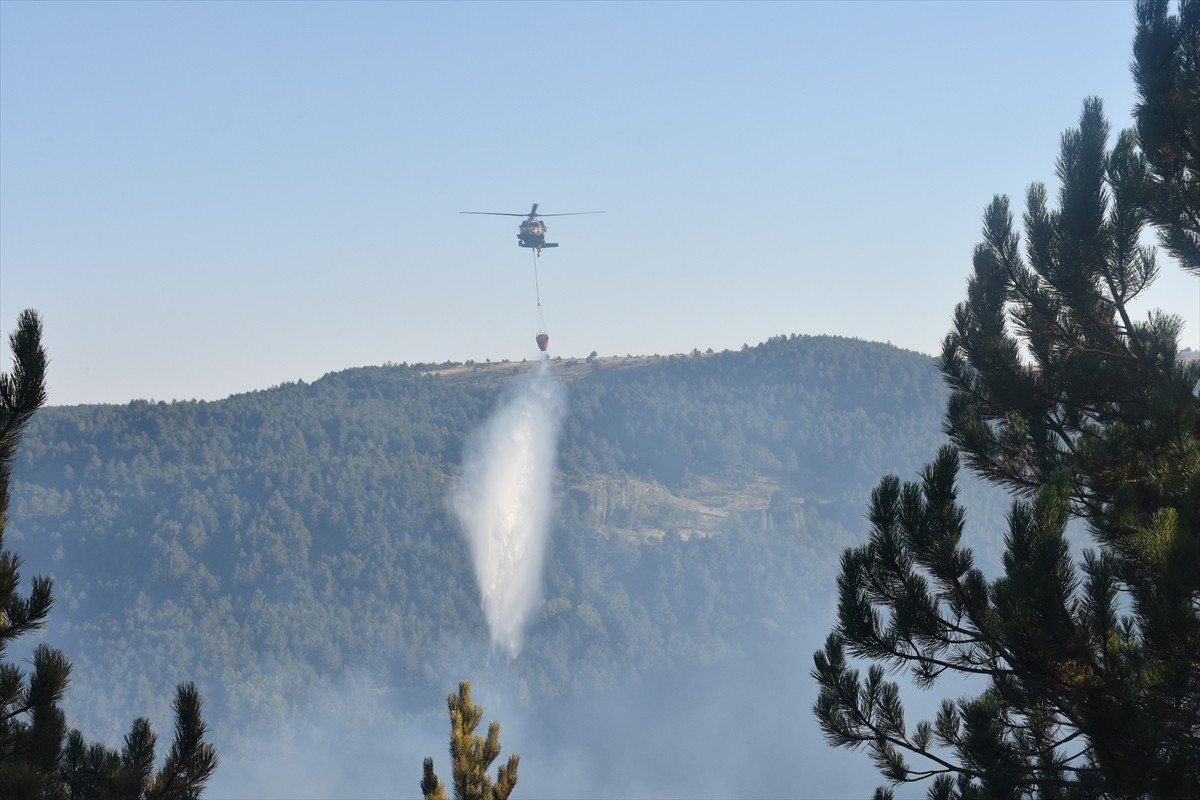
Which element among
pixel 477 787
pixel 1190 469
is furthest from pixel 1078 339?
pixel 477 787

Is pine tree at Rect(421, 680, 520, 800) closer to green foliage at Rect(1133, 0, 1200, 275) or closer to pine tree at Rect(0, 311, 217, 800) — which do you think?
pine tree at Rect(0, 311, 217, 800)

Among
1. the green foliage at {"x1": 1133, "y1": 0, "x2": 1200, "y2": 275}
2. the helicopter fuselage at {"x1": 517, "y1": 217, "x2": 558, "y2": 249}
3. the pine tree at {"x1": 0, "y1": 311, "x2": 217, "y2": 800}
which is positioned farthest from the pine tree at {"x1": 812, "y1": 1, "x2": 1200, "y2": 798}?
the helicopter fuselage at {"x1": 517, "y1": 217, "x2": 558, "y2": 249}

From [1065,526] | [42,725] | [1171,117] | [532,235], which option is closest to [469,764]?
[42,725]

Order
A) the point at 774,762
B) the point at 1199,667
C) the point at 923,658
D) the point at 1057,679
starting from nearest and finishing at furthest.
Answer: the point at 1199,667 → the point at 1057,679 → the point at 923,658 → the point at 774,762

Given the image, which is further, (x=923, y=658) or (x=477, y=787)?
(x=477, y=787)

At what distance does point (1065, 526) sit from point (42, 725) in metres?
10.7

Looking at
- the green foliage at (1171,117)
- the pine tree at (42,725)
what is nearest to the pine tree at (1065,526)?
the green foliage at (1171,117)

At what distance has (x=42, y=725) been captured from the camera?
47.5ft

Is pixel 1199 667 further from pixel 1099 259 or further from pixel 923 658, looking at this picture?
pixel 1099 259

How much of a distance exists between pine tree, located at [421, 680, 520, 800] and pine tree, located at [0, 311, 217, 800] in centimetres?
819

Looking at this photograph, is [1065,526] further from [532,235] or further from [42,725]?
[532,235]

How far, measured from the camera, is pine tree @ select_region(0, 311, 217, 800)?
13.3 meters

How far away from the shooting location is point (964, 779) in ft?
53.5

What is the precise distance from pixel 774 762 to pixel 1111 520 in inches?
7539
